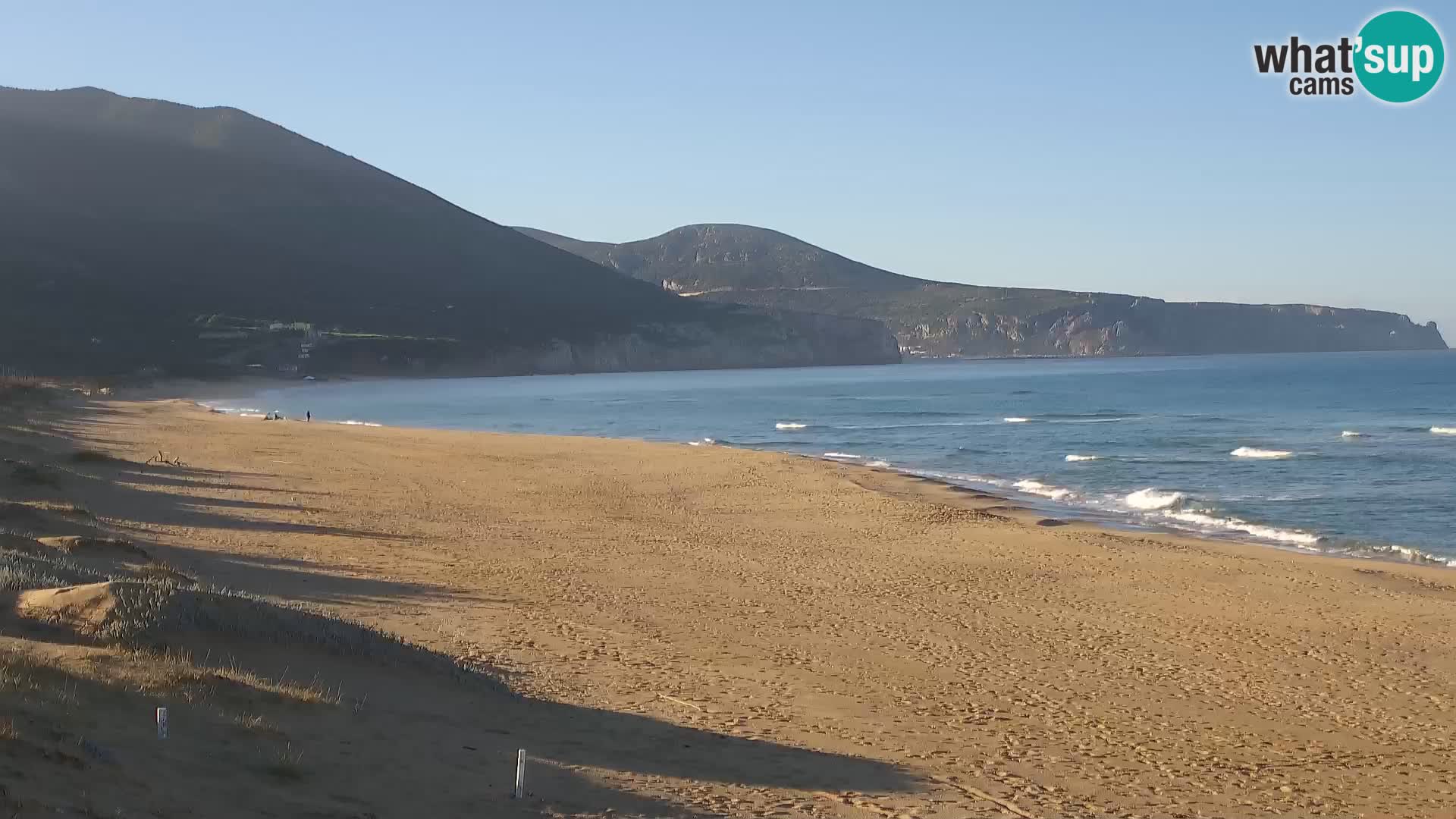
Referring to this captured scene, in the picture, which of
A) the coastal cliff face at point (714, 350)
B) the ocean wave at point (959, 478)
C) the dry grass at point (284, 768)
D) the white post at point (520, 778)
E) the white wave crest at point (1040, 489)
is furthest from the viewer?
the coastal cliff face at point (714, 350)

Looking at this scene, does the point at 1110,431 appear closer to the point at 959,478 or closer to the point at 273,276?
the point at 959,478

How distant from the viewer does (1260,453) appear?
38.4 m

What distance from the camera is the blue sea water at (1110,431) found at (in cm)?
2603

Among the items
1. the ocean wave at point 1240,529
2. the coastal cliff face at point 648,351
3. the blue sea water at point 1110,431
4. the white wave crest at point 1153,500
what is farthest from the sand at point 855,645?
the coastal cliff face at point 648,351

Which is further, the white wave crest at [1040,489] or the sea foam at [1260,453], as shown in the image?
the sea foam at [1260,453]

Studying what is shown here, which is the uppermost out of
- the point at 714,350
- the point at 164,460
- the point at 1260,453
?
the point at 714,350

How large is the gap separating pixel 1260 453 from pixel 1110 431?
1181 centimetres

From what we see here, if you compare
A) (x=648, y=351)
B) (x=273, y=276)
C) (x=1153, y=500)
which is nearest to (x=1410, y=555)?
(x=1153, y=500)

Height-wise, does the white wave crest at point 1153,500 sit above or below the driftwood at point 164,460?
below

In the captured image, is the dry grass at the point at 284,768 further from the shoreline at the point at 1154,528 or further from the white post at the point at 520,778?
the shoreline at the point at 1154,528

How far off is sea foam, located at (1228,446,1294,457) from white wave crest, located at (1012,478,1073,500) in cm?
1007

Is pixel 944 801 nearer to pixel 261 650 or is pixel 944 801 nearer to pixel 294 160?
pixel 261 650

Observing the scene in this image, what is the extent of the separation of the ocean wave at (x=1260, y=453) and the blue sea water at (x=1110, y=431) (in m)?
0.16

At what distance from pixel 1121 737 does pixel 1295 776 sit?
4.24ft
